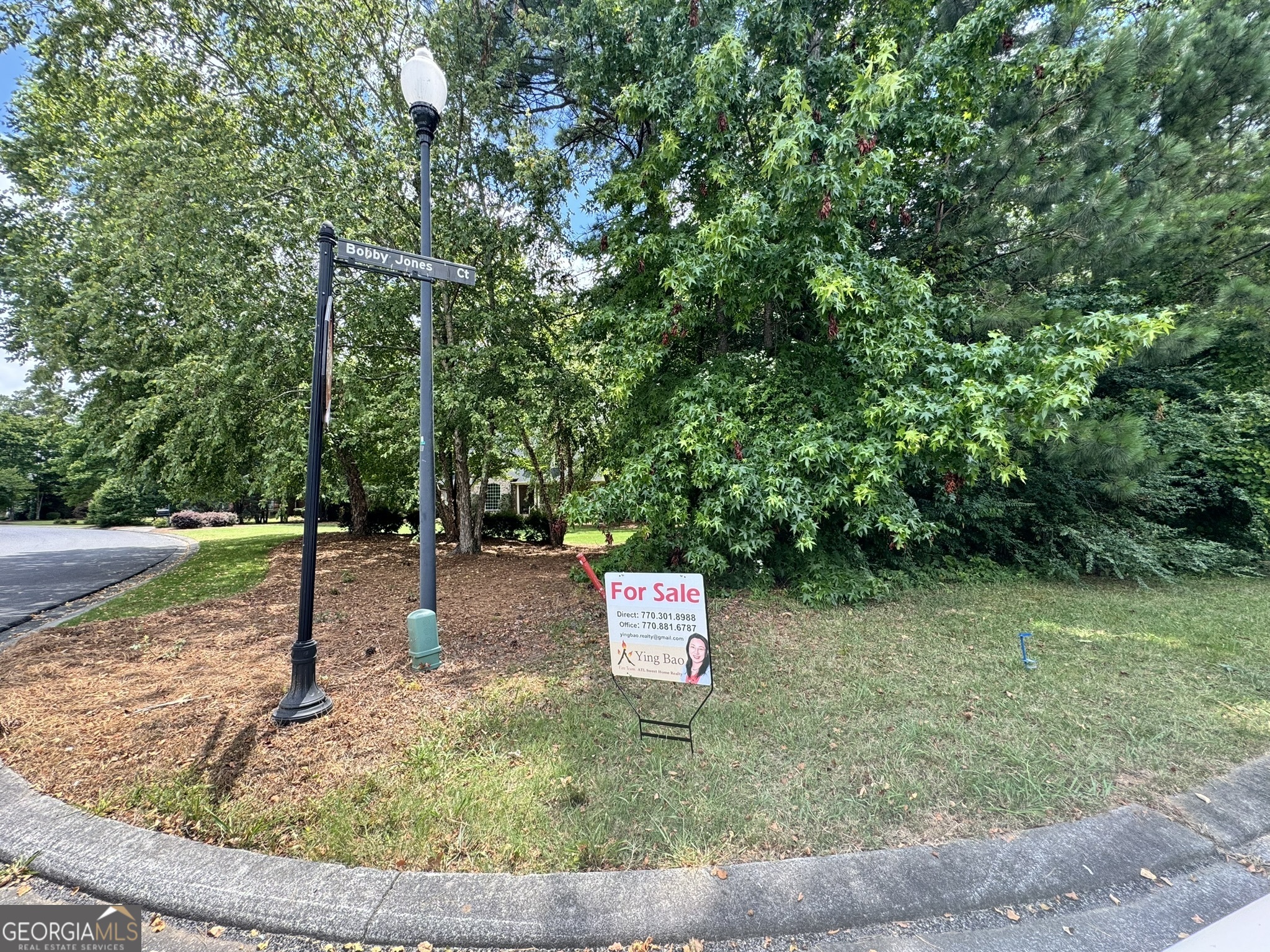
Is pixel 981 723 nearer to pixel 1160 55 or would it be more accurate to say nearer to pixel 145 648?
pixel 145 648

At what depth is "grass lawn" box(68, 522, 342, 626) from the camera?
19.9ft

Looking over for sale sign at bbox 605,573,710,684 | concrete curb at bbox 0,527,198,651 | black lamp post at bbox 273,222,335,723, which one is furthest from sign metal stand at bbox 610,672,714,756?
concrete curb at bbox 0,527,198,651

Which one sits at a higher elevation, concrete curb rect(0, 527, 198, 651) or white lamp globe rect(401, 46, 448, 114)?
→ white lamp globe rect(401, 46, 448, 114)

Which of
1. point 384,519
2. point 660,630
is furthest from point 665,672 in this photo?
point 384,519

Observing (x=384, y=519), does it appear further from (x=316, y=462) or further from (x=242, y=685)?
(x=316, y=462)

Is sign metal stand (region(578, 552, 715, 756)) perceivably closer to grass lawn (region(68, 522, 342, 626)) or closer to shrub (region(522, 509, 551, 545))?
grass lawn (region(68, 522, 342, 626))

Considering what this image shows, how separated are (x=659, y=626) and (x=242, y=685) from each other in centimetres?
328

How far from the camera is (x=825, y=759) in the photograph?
2.83m

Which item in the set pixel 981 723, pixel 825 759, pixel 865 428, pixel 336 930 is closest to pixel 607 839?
pixel 336 930

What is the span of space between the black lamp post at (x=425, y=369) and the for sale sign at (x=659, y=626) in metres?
1.92

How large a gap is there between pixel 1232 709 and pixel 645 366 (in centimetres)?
543

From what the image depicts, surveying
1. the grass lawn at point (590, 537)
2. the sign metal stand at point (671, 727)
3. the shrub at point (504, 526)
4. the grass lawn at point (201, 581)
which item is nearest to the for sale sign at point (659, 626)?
the sign metal stand at point (671, 727)

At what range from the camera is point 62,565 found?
986cm

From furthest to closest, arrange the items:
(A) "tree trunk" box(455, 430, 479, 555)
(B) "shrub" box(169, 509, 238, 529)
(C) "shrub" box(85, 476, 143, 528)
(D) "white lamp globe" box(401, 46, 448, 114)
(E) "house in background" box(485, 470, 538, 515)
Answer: (C) "shrub" box(85, 476, 143, 528), (B) "shrub" box(169, 509, 238, 529), (E) "house in background" box(485, 470, 538, 515), (A) "tree trunk" box(455, 430, 479, 555), (D) "white lamp globe" box(401, 46, 448, 114)
